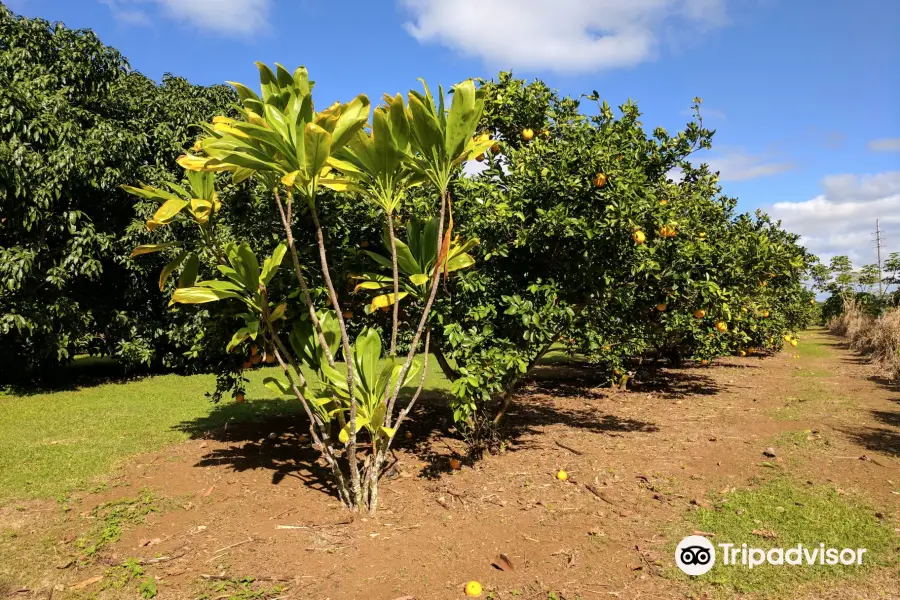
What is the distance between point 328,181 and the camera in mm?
3729

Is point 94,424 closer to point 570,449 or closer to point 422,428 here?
point 422,428

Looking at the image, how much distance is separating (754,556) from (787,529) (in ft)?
1.85

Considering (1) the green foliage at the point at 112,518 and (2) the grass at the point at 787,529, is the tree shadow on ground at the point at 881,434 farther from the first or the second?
(1) the green foliage at the point at 112,518

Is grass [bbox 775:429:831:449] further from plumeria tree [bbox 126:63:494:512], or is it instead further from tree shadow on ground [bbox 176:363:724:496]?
plumeria tree [bbox 126:63:494:512]

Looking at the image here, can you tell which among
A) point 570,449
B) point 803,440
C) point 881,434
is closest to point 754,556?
point 570,449

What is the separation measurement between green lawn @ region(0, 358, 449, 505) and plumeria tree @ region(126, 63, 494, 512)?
273cm

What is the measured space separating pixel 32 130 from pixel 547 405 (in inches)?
408

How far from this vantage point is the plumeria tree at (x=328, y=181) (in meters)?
3.52

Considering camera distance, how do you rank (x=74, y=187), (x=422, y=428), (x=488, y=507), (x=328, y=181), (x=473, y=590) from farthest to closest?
(x=74, y=187)
(x=422, y=428)
(x=488, y=507)
(x=328, y=181)
(x=473, y=590)

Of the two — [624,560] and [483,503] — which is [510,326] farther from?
[624,560]

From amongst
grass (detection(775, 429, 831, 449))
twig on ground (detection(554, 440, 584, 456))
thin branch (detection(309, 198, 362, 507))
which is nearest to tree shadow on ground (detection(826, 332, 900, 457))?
grass (detection(775, 429, 831, 449))

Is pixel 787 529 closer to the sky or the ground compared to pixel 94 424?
closer to the ground

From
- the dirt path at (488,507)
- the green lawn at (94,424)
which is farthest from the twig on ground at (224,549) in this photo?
the green lawn at (94,424)

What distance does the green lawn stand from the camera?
560cm
